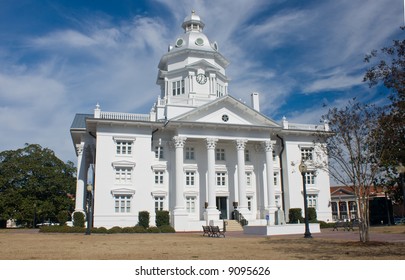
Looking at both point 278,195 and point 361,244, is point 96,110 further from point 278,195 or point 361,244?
point 361,244

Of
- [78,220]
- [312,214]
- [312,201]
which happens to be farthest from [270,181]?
[78,220]

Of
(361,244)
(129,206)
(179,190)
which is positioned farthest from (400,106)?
(129,206)

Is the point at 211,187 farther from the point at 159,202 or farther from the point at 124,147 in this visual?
the point at 124,147

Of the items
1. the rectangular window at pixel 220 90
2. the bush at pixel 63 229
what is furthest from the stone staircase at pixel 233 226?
the rectangular window at pixel 220 90

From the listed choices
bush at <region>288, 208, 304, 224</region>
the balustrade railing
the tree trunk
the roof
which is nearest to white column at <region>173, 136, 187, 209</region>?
the balustrade railing

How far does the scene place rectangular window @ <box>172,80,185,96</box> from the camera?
47691 millimetres

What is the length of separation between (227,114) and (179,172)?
26.0 feet

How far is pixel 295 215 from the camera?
41.2 metres

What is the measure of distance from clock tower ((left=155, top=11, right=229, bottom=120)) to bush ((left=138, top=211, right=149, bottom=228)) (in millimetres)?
12757

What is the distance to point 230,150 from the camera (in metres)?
43.1

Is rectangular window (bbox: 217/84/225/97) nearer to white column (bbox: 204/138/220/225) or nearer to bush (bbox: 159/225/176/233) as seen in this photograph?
white column (bbox: 204/138/220/225)

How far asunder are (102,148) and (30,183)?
1885cm

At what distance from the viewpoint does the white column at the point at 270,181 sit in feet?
132

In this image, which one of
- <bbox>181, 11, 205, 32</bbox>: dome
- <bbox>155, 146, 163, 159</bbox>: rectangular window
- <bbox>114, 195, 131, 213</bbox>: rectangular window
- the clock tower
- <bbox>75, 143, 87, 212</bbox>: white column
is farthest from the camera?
<bbox>181, 11, 205, 32</bbox>: dome
